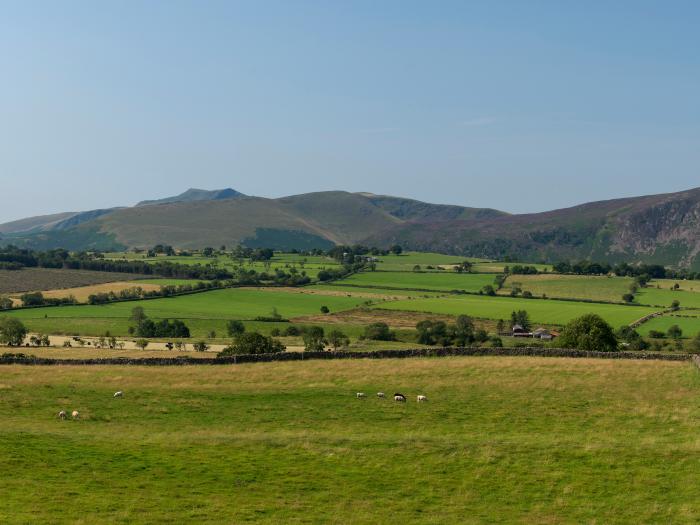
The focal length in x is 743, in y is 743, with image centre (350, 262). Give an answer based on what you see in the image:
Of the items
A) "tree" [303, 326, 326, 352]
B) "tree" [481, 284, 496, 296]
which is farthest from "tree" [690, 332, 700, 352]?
"tree" [481, 284, 496, 296]

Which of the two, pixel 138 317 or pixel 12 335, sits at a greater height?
pixel 12 335

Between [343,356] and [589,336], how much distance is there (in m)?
28.9

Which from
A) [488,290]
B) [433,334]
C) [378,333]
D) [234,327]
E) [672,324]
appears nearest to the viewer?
[433,334]

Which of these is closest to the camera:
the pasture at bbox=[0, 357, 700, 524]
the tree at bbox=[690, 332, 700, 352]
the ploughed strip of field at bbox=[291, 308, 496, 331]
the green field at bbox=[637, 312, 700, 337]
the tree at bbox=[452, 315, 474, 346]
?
the pasture at bbox=[0, 357, 700, 524]

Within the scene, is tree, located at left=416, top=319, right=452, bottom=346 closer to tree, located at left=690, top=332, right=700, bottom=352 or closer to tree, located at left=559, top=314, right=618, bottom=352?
tree, located at left=690, top=332, right=700, bottom=352

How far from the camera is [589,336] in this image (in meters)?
70.4

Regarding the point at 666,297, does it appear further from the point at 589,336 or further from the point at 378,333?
the point at 589,336

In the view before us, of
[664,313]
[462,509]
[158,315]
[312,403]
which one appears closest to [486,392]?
[312,403]

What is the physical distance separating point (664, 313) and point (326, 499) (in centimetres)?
12773

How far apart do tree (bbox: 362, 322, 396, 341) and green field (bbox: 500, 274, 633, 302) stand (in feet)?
240

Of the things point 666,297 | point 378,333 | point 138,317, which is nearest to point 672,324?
point 666,297

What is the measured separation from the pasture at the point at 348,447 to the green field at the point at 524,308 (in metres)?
88.0

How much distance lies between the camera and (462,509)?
24797 millimetres

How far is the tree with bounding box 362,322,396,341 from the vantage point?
4382 inches
